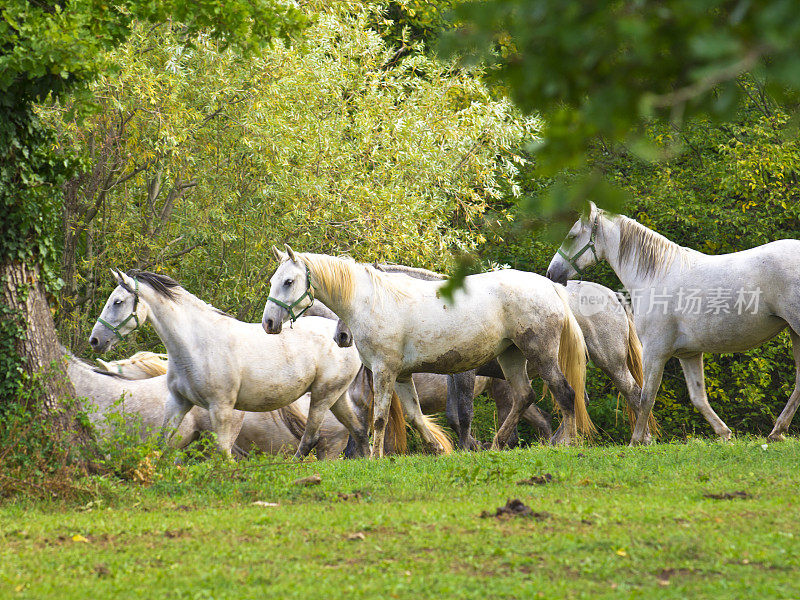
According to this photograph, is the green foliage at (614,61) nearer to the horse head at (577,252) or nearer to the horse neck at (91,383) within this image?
the horse head at (577,252)

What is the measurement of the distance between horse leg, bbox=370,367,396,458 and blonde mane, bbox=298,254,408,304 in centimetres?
85

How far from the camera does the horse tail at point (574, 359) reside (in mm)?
11461

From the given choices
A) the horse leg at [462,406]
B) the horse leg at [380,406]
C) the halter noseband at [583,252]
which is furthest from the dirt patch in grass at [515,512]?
the horse leg at [462,406]

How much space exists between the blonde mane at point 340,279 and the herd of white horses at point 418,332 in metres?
0.01

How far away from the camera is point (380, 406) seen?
33.8 ft

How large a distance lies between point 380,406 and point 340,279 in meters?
1.47

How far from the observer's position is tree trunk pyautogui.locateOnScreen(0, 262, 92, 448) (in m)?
7.89

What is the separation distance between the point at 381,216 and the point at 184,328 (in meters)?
6.32

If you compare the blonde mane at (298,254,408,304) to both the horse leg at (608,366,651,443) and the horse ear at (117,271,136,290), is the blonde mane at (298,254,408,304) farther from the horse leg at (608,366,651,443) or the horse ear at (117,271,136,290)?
the horse leg at (608,366,651,443)

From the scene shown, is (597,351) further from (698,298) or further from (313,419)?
(313,419)

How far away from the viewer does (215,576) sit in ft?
16.0

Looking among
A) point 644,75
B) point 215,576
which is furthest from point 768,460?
point 644,75

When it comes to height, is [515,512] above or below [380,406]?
above

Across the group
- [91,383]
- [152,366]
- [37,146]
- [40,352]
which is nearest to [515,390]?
[152,366]
